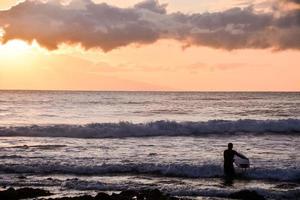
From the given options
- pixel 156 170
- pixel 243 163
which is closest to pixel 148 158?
pixel 156 170

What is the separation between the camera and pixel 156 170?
22422 millimetres

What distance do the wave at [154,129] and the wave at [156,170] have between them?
14909 mm

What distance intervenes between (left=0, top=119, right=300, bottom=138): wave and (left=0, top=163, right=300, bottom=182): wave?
14.9 meters

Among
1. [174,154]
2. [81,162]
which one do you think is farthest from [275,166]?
[81,162]

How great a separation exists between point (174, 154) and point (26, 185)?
9527 mm

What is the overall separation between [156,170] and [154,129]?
18.5m

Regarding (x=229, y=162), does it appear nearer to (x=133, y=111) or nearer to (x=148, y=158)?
(x=148, y=158)

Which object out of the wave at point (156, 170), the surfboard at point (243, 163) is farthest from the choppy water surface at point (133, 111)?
the surfboard at point (243, 163)

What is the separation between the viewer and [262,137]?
36156mm

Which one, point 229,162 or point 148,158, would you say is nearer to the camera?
point 229,162

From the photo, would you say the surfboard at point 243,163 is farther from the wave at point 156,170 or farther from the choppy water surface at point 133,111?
the choppy water surface at point 133,111

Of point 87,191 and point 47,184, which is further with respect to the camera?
point 47,184

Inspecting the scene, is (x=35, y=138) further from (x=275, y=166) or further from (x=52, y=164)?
(x=275, y=166)

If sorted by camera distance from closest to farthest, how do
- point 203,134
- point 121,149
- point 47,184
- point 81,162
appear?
point 47,184
point 81,162
point 121,149
point 203,134
